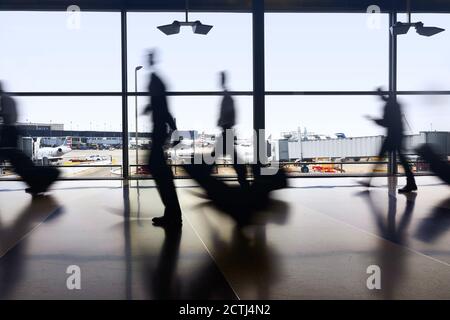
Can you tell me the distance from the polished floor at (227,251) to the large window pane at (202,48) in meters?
4.85

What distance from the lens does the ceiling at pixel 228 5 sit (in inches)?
426

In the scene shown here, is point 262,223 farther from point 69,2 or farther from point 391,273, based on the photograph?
point 69,2

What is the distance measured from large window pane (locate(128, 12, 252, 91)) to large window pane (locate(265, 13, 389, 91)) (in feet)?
2.14

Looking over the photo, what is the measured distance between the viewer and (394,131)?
26.0 ft

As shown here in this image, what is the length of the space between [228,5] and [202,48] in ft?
4.44

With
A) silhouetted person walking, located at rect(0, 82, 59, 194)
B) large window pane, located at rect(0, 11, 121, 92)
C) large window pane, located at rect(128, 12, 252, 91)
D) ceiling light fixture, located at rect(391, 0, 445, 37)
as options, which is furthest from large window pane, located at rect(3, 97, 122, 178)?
ceiling light fixture, located at rect(391, 0, 445, 37)

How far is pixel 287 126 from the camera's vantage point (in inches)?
438

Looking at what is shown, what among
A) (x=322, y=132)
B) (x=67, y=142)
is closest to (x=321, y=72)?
(x=322, y=132)

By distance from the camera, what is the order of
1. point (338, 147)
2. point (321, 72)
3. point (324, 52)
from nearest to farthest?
point (321, 72)
point (324, 52)
point (338, 147)

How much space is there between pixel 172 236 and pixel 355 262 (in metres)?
1.84

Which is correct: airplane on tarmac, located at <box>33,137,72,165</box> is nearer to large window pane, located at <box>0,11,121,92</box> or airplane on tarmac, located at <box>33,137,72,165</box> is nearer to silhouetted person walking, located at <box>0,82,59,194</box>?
large window pane, located at <box>0,11,121,92</box>

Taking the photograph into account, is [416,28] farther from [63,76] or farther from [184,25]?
[63,76]

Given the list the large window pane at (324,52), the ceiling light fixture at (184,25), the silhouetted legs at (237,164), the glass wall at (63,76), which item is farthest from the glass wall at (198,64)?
the silhouetted legs at (237,164)

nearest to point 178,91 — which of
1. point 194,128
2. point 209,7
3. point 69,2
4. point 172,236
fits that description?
point 194,128
